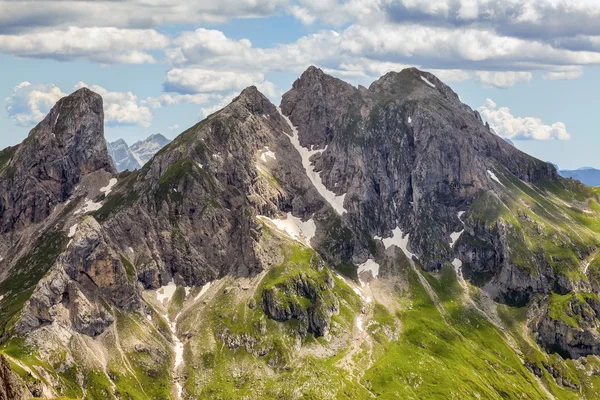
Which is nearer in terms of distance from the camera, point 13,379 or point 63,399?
point 13,379

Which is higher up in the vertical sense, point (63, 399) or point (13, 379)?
point (13, 379)
